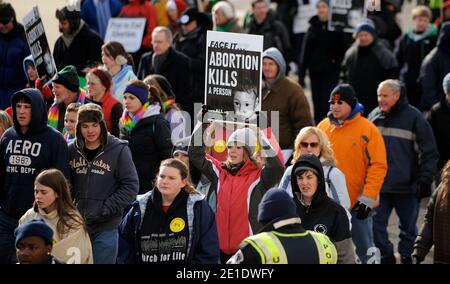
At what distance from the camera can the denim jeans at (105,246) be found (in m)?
9.52

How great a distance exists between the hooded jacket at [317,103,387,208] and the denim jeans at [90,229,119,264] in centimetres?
248

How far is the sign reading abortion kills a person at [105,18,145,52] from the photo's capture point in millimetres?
16344

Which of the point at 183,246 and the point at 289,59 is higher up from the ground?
the point at 289,59

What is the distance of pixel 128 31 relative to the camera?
16.4 m

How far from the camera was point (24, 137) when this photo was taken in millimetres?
9688

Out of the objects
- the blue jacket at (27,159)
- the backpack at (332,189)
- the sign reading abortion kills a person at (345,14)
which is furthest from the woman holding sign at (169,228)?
the sign reading abortion kills a person at (345,14)

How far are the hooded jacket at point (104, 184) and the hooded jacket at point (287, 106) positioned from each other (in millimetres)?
2579

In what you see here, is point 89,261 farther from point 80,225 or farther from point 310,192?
point 310,192

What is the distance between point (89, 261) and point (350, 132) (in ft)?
10.7

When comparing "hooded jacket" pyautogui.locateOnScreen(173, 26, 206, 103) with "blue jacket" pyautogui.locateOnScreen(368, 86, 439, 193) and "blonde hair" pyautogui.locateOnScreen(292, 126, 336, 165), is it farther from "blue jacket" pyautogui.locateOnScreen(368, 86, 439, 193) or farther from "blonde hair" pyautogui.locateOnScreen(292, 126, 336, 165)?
"blonde hair" pyautogui.locateOnScreen(292, 126, 336, 165)

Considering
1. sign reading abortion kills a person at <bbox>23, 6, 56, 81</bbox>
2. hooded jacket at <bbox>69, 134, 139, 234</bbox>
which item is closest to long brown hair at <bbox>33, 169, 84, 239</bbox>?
hooded jacket at <bbox>69, 134, 139, 234</bbox>

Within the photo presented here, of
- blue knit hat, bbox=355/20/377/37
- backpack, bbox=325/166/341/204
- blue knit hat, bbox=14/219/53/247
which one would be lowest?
blue knit hat, bbox=14/219/53/247

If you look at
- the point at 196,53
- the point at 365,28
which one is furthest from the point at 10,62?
the point at 365,28
